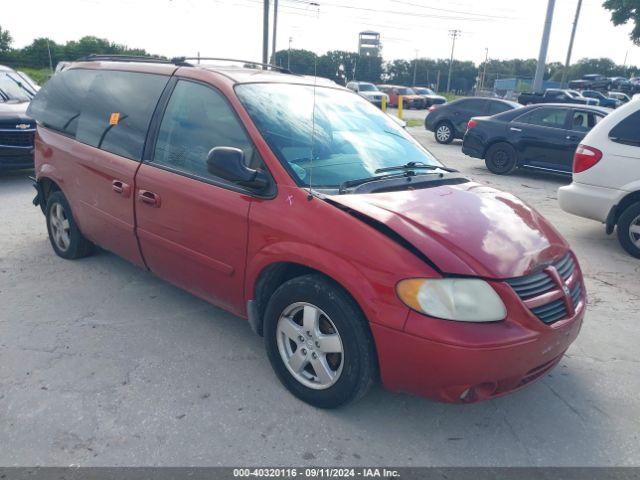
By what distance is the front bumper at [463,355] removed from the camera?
7.70 ft

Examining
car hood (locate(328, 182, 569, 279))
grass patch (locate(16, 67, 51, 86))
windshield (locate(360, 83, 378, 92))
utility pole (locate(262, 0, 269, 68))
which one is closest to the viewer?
car hood (locate(328, 182, 569, 279))

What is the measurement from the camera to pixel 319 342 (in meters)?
2.74

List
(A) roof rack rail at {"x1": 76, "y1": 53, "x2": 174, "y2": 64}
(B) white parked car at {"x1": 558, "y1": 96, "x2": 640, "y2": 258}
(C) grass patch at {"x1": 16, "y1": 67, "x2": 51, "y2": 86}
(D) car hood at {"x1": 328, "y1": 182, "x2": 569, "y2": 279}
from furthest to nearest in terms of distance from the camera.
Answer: (C) grass patch at {"x1": 16, "y1": 67, "x2": 51, "y2": 86} → (B) white parked car at {"x1": 558, "y1": 96, "x2": 640, "y2": 258} → (A) roof rack rail at {"x1": 76, "y1": 53, "x2": 174, "y2": 64} → (D) car hood at {"x1": 328, "y1": 182, "x2": 569, "y2": 279}

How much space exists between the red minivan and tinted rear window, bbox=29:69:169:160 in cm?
2

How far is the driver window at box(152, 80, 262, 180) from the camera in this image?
3184 millimetres

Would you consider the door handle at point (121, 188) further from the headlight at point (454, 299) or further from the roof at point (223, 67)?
the headlight at point (454, 299)

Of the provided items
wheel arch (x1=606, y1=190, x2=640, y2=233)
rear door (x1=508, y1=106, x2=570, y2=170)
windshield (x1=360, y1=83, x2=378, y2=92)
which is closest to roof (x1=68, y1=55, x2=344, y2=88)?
wheel arch (x1=606, y1=190, x2=640, y2=233)

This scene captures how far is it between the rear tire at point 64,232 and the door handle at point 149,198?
4.32ft

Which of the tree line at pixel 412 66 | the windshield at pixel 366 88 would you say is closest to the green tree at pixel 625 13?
the tree line at pixel 412 66

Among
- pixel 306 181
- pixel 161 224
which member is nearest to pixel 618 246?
pixel 306 181

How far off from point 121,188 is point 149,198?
36 cm

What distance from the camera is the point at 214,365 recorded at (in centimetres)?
326

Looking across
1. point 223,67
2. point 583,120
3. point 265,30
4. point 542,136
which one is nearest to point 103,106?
point 223,67

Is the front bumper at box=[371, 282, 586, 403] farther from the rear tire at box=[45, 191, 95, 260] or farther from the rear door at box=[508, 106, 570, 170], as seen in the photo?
the rear door at box=[508, 106, 570, 170]
